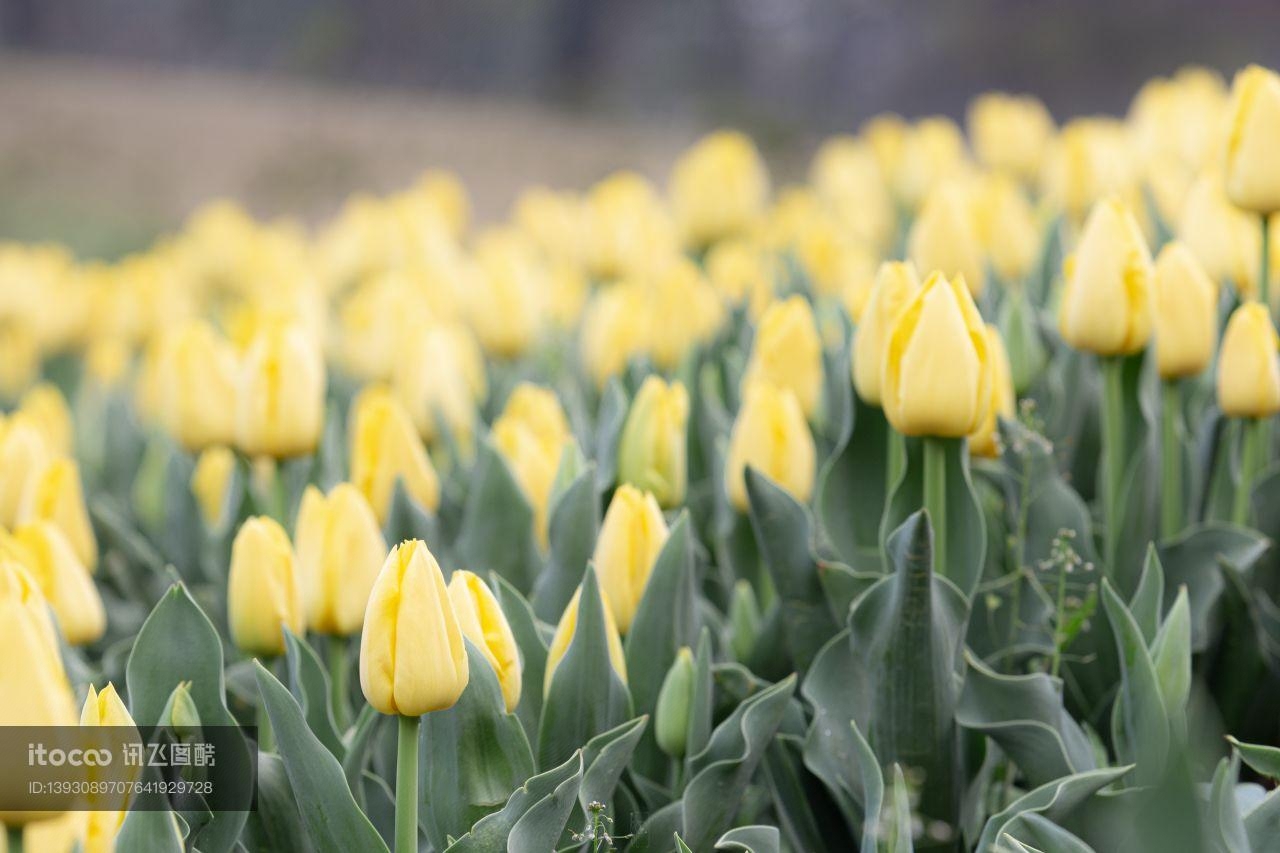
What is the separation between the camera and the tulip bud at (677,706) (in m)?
1.23

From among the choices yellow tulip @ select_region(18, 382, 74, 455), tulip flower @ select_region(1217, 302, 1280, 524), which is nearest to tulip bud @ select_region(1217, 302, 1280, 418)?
tulip flower @ select_region(1217, 302, 1280, 524)

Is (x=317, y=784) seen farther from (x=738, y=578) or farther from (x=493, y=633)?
(x=738, y=578)

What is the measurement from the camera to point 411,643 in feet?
3.30

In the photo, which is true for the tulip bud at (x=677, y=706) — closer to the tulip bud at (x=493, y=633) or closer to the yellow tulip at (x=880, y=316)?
the tulip bud at (x=493, y=633)

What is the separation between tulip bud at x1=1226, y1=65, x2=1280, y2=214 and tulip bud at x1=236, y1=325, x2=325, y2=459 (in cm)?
109

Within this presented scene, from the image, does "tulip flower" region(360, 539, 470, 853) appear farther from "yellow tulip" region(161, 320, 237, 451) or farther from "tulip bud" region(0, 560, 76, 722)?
"yellow tulip" region(161, 320, 237, 451)

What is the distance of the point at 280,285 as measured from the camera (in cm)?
292

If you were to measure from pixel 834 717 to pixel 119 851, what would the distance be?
2.00 ft

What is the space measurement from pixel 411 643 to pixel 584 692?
0.24 metres

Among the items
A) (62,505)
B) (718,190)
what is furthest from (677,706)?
(718,190)

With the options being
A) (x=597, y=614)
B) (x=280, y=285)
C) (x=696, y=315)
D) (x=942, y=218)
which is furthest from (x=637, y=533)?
(x=280, y=285)

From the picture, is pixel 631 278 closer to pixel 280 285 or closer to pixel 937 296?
pixel 280 285

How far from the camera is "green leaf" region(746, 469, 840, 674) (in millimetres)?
1372

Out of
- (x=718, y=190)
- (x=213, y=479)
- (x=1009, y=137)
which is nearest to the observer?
(x=213, y=479)
